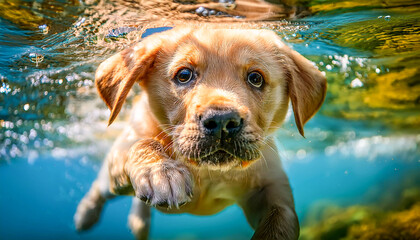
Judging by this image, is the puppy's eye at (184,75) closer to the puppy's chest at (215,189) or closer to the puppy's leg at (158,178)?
the puppy's leg at (158,178)

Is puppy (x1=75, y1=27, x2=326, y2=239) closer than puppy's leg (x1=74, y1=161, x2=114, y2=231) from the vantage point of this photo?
Yes

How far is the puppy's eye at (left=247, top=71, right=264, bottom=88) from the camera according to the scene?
327 centimetres

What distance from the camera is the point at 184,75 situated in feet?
10.6

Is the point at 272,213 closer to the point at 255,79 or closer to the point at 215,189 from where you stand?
the point at 215,189

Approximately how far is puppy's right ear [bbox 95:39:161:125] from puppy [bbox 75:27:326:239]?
0.01 meters

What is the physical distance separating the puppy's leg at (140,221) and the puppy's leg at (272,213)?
7.62 ft

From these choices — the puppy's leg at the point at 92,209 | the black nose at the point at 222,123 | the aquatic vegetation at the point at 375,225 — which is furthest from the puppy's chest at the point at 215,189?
the aquatic vegetation at the point at 375,225

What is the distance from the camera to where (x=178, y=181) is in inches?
103

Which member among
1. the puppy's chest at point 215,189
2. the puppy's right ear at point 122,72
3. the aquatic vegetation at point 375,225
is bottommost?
the aquatic vegetation at point 375,225

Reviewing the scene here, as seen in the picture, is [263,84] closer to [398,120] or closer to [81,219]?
[81,219]

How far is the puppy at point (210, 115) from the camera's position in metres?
2.64

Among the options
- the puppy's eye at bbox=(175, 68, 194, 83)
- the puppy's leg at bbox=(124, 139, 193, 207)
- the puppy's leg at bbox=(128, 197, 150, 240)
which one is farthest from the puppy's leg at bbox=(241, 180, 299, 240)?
the puppy's leg at bbox=(128, 197, 150, 240)

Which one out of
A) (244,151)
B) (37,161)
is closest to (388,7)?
(244,151)

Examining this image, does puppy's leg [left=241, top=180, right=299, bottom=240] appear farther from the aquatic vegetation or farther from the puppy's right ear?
the aquatic vegetation
